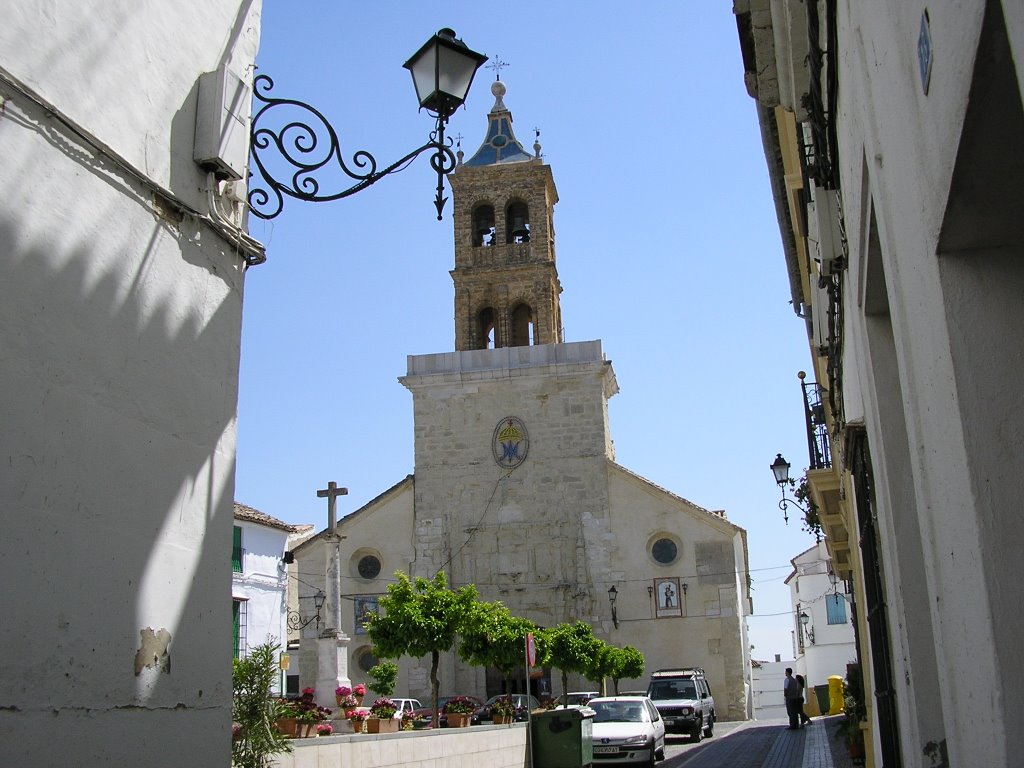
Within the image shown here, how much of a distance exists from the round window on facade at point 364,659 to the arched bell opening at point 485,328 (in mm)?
11640

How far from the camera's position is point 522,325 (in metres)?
40.9

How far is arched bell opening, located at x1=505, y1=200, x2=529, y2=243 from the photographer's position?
133 ft

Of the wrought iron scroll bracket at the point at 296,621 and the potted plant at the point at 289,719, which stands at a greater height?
the wrought iron scroll bracket at the point at 296,621

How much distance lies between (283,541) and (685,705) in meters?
12.8

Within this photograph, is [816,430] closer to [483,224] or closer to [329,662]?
[329,662]

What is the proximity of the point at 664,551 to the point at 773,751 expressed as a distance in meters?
16.4

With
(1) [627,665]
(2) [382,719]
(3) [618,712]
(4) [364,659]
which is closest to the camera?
(2) [382,719]

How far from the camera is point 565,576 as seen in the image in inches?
1467

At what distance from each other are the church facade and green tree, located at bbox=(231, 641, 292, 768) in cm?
2829

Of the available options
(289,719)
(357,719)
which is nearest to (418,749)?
(289,719)

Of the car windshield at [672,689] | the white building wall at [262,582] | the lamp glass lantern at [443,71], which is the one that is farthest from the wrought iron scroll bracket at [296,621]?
the lamp glass lantern at [443,71]

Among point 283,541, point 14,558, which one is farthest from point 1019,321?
point 283,541

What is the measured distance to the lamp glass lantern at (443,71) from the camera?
6.96 m

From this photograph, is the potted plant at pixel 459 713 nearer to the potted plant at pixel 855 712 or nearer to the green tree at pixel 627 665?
the potted plant at pixel 855 712
